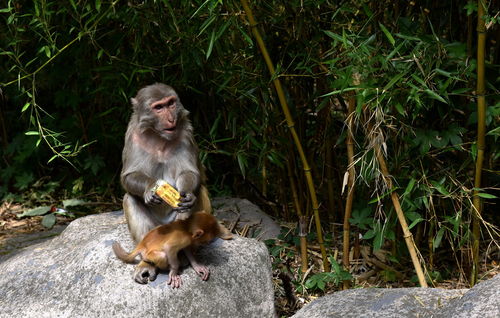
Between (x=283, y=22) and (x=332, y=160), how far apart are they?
4.08 feet

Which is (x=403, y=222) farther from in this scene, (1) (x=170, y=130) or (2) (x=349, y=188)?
(1) (x=170, y=130)

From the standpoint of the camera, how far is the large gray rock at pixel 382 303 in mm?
4059

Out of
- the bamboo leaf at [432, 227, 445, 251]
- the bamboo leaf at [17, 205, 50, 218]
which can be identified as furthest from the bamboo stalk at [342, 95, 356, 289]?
the bamboo leaf at [17, 205, 50, 218]

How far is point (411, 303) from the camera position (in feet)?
13.5

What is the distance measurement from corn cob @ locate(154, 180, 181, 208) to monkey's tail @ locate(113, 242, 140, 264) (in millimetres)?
366

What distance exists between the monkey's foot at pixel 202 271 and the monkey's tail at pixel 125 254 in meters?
→ 0.37

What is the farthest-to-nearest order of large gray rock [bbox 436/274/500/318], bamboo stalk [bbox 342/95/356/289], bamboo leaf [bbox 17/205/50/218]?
bamboo leaf [bbox 17/205/50/218]
bamboo stalk [bbox 342/95/356/289]
large gray rock [bbox 436/274/500/318]

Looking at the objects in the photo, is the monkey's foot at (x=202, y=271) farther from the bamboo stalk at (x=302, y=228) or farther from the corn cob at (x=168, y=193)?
the bamboo stalk at (x=302, y=228)

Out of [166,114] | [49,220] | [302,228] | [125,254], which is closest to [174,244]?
[125,254]

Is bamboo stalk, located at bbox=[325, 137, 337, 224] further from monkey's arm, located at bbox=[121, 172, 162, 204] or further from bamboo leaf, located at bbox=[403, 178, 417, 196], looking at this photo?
monkey's arm, located at bbox=[121, 172, 162, 204]

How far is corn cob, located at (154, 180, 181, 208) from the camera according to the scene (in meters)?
4.58

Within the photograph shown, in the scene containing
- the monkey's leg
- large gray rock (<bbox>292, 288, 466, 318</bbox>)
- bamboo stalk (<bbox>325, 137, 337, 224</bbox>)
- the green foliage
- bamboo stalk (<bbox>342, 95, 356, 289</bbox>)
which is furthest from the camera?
bamboo stalk (<bbox>325, 137, 337, 224</bbox>)

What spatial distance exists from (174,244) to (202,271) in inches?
10.9

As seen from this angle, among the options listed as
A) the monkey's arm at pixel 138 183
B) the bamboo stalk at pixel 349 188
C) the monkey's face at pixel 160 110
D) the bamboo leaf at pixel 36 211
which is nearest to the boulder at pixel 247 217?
the bamboo stalk at pixel 349 188
